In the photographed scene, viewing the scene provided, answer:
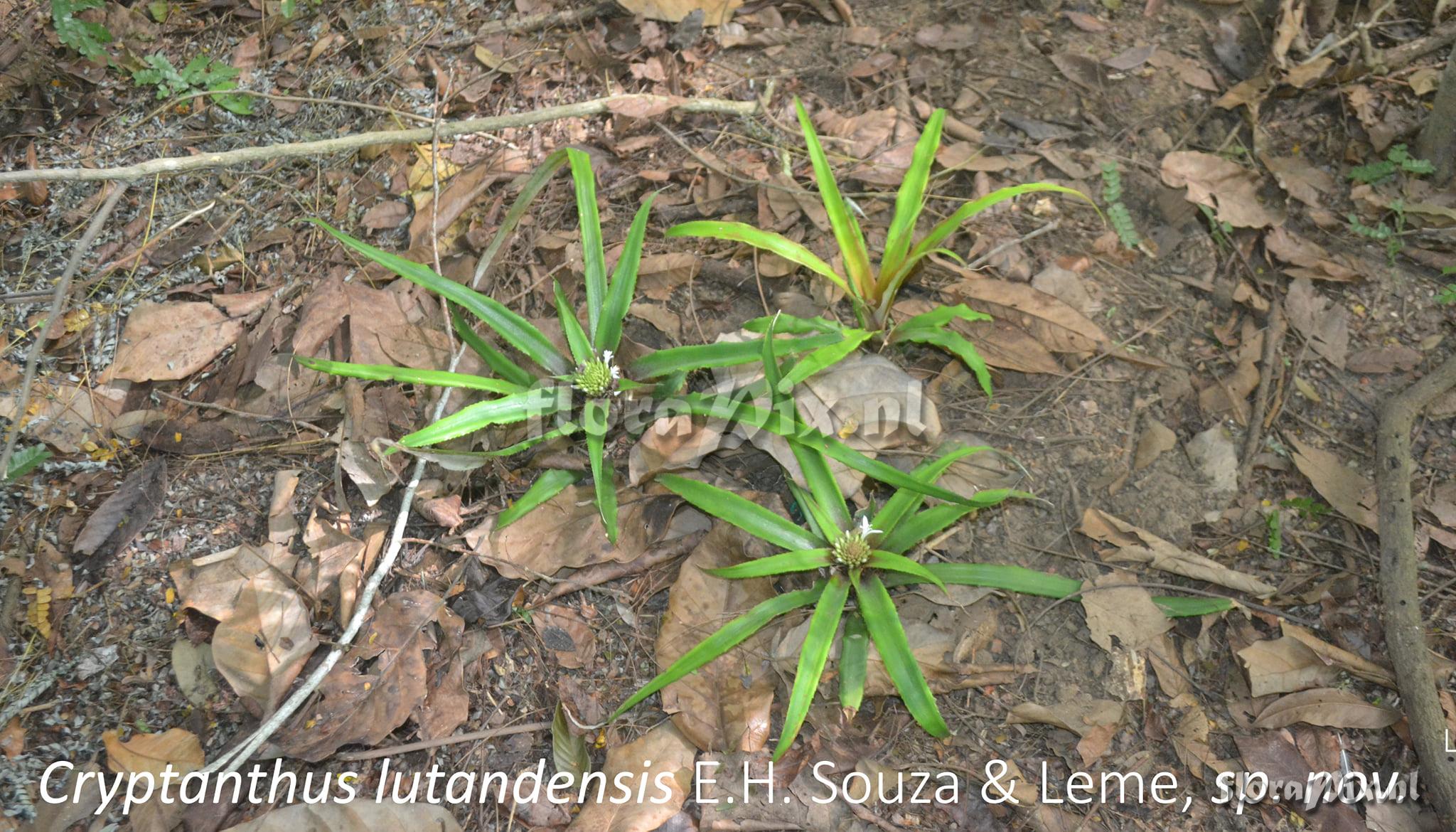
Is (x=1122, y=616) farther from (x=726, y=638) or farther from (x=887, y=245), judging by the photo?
(x=887, y=245)

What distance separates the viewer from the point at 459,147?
2.87m

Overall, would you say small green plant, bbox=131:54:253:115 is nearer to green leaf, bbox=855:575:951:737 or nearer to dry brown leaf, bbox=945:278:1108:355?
dry brown leaf, bbox=945:278:1108:355

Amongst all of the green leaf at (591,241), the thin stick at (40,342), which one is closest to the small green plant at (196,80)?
the thin stick at (40,342)

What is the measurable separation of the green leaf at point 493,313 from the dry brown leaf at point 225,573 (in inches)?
31.2

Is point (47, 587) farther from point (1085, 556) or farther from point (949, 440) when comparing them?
point (1085, 556)

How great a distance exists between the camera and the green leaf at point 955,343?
2.30 m

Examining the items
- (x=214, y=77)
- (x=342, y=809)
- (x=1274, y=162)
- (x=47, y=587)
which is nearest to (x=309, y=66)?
(x=214, y=77)

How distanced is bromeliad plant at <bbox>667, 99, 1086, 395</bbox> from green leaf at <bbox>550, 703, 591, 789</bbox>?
4.37 feet

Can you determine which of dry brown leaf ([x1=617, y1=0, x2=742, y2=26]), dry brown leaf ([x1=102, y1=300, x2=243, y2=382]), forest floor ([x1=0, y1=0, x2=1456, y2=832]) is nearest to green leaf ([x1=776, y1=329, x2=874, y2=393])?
forest floor ([x1=0, y1=0, x2=1456, y2=832])

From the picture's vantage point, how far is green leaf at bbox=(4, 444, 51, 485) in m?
2.28

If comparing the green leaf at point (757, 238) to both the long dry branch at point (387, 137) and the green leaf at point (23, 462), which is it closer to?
the long dry branch at point (387, 137)

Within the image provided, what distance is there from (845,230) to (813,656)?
117 centimetres

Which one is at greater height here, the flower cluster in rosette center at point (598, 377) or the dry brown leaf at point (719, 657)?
the flower cluster in rosette center at point (598, 377)

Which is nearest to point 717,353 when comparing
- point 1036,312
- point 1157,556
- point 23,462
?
point 1036,312
